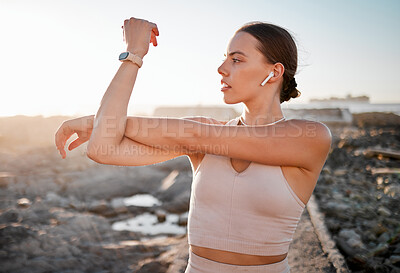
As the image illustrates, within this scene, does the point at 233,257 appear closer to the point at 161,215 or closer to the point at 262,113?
the point at 262,113

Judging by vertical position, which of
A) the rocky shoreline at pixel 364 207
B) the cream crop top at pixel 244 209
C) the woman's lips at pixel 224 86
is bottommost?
the rocky shoreline at pixel 364 207

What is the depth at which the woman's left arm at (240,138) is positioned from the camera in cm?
148

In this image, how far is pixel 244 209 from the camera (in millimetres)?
1510

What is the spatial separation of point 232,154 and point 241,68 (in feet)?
1.47

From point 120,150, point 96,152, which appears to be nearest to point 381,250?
point 120,150

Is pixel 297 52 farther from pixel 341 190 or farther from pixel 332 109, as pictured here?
pixel 332 109

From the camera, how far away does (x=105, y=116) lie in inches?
55.9

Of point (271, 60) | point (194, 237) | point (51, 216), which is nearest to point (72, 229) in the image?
point (51, 216)

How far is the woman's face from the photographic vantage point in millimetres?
1632

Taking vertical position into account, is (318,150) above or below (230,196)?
above

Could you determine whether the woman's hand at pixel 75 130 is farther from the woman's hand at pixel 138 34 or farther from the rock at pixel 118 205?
the rock at pixel 118 205

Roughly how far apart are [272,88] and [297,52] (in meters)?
0.28

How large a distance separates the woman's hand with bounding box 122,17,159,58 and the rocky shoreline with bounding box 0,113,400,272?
3024 mm

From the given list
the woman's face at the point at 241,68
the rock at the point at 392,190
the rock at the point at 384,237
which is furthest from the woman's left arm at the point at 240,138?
the rock at the point at 392,190
